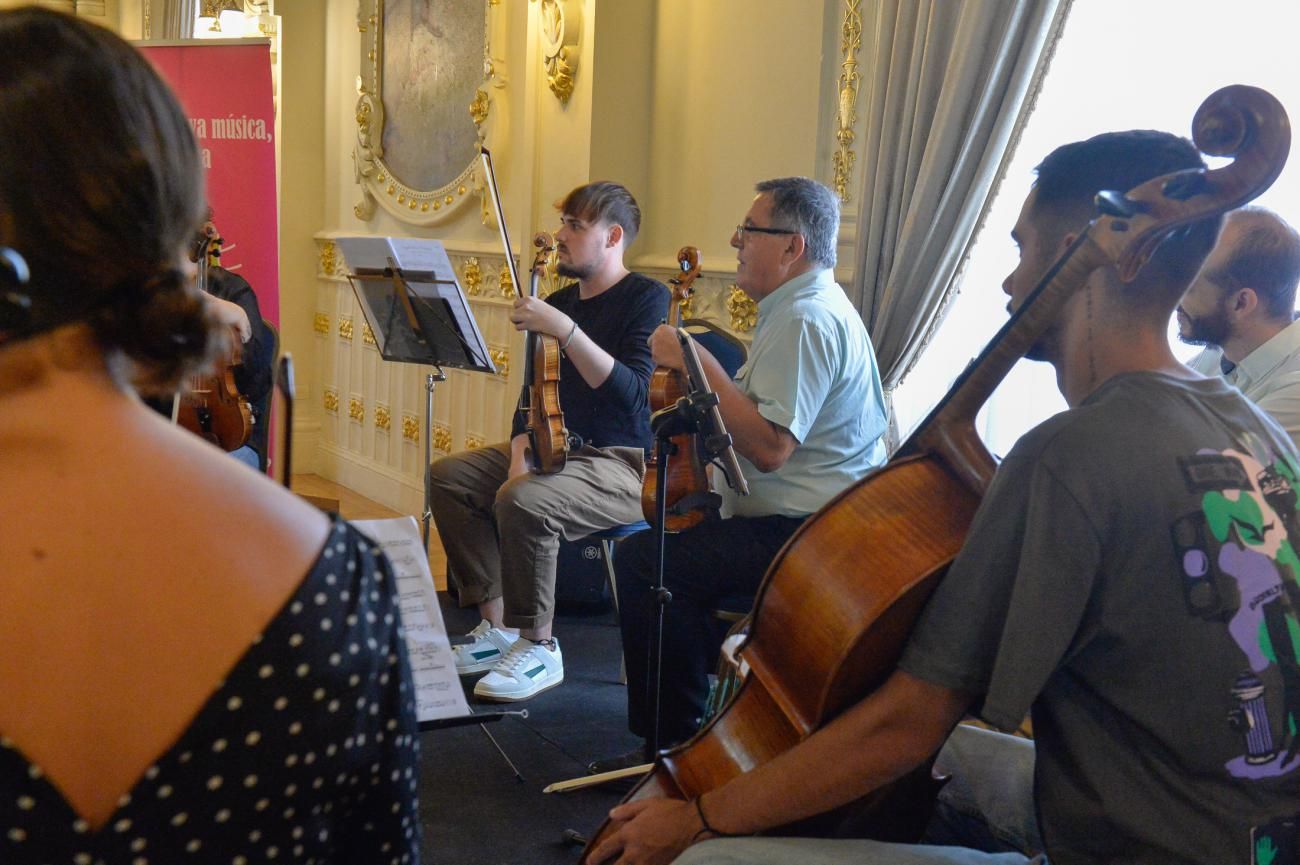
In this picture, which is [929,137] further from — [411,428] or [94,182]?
[411,428]

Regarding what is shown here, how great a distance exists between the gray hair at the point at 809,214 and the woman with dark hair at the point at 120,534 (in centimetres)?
223

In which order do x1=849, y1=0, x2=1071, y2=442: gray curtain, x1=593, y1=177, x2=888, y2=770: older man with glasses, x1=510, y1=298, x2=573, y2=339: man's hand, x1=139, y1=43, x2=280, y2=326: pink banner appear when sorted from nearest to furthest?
x1=593, y1=177, x2=888, y2=770: older man with glasses, x1=849, y1=0, x2=1071, y2=442: gray curtain, x1=510, y1=298, x2=573, y2=339: man's hand, x1=139, y1=43, x2=280, y2=326: pink banner

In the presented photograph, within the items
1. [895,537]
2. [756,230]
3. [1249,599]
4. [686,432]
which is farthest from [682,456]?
[1249,599]

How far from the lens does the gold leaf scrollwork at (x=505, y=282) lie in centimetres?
519

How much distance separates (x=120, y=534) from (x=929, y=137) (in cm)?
296

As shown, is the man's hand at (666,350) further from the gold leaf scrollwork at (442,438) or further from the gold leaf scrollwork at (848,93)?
the gold leaf scrollwork at (442,438)

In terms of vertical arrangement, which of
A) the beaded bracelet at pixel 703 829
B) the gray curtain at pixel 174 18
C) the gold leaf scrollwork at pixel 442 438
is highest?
the gray curtain at pixel 174 18

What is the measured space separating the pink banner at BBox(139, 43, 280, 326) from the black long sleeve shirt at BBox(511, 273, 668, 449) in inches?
72.2

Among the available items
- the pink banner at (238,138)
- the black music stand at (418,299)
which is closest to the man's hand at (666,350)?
the black music stand at (418,299)

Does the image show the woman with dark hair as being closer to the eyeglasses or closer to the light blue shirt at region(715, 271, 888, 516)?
the light blue shirt at region(715, 271, 888, 516)

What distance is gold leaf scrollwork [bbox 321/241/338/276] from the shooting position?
22.6 feet

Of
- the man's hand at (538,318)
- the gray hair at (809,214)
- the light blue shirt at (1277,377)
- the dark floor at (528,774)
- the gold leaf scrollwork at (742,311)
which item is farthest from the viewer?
the gold leaf scrollwork at (742,311)

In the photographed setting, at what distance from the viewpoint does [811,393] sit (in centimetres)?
270

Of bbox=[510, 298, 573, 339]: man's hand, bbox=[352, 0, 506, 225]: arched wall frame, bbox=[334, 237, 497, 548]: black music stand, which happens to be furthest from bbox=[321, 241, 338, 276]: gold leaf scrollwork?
bbox=[510, 298, 573, 339]: man's hand
